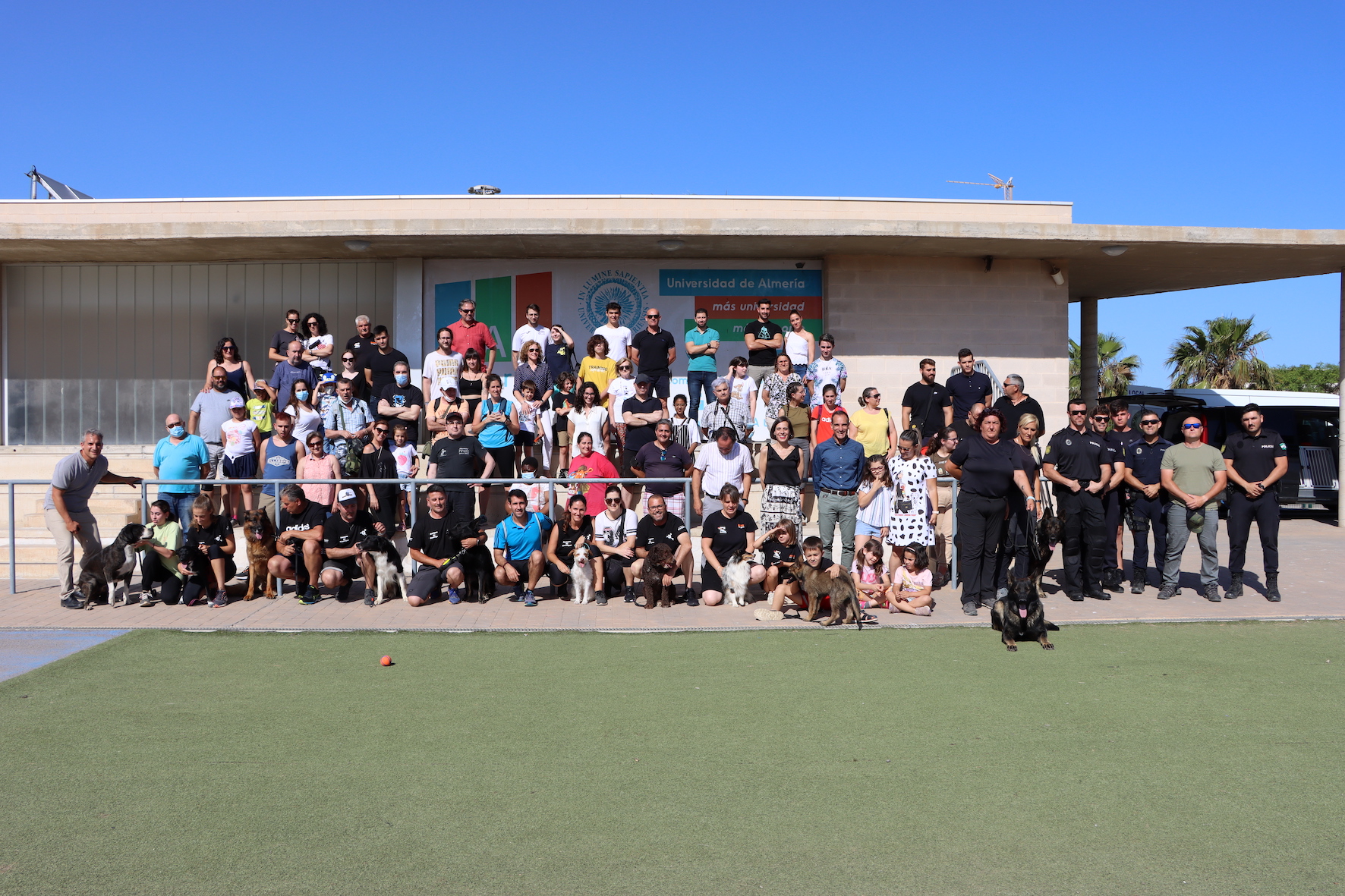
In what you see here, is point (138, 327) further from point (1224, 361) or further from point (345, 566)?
point (1224, 361)

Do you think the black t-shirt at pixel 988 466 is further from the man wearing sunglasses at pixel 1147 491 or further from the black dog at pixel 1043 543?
the man wearing sunglasses at pixel 1147 491

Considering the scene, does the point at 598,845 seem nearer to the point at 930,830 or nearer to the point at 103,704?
the point at 930,830

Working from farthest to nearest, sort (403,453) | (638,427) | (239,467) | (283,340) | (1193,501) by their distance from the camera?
(283,340) < (638,427) < (239,467) < (403,453) < (1193,501)

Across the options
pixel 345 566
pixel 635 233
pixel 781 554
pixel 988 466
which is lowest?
pixel 345 566

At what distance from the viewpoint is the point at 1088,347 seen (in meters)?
19.5

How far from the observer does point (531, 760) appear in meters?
5.09

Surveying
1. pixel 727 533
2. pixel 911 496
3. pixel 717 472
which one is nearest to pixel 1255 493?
pixel 911 496

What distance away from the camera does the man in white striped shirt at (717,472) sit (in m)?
10.2

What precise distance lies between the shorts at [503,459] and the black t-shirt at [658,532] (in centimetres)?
257

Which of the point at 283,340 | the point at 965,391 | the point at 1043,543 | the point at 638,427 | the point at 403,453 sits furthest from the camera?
the point at 283,340

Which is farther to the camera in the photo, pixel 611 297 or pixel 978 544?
pixel 611 297

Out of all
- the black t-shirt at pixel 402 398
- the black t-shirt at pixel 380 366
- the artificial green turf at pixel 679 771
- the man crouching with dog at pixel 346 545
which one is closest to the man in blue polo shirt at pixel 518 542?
the man crouching with dog at pixel 346 545

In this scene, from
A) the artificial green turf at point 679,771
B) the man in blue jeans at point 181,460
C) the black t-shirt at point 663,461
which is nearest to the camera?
the artificial green turf at point 679,771

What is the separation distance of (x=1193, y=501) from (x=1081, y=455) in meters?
1.11
